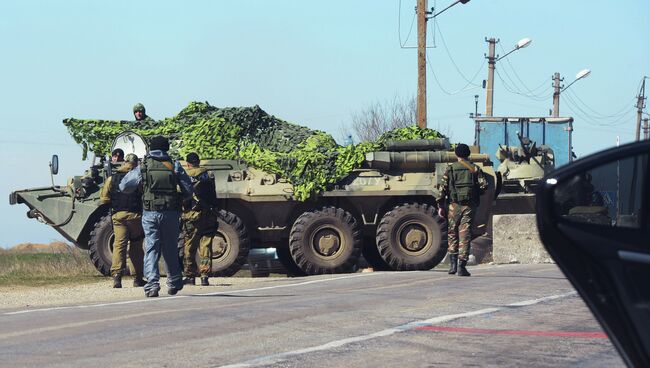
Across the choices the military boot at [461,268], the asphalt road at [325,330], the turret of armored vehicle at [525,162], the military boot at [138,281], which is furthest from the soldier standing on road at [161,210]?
the turret of armored vehicle at [525,162]

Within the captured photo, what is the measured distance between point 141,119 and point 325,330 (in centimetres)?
1269

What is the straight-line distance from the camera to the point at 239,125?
20.6 m

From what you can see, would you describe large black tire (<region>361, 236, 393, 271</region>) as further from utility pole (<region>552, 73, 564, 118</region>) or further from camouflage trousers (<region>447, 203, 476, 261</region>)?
utility pole (<region>552, 73, 564, 118</region>)

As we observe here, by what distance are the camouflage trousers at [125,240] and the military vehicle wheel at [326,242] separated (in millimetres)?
3913

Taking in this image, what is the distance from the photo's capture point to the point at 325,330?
888 centimetres

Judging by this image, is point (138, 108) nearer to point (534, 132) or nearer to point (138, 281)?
point (138, 281)

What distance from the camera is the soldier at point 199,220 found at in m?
15.9

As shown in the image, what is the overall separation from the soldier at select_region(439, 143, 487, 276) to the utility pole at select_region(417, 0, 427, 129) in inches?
537

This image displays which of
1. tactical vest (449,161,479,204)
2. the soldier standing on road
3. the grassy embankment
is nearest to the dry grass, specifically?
the grassy embankment

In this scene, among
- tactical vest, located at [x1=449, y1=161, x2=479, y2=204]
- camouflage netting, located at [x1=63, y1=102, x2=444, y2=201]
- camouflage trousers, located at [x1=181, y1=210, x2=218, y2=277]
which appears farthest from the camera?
→ camouflage netting, located at [x1=63, y1=102, x2=444, y2=201]

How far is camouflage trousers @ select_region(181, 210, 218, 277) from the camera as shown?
15.9 metres

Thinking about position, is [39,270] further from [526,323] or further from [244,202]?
[526,323]

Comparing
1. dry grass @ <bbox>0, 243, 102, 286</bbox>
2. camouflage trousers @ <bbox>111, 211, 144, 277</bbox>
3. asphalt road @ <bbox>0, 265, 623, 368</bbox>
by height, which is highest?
camouflage trousers @ <bbox>111, 211, 144, 277</bbox>

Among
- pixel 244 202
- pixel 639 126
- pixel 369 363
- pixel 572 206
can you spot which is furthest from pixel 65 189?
pixel 639 126
